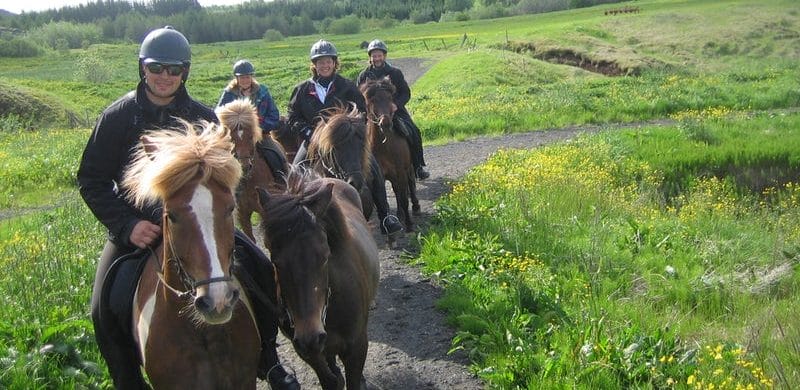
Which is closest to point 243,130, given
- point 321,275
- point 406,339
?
point 406,339

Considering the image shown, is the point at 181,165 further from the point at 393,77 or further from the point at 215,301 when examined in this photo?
the point at 393,77

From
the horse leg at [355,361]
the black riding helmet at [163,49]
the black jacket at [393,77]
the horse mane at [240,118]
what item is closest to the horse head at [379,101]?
the black jacket at [393,77]

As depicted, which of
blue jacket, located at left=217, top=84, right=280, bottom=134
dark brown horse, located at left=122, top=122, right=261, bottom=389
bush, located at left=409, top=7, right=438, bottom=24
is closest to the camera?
dark brown horse, located at left=122, top=122, right=261, bottom=389

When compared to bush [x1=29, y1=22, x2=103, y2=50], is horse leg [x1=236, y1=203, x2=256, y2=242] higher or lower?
lower

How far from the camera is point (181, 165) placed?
312cm

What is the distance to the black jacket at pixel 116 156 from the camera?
12.5 feet

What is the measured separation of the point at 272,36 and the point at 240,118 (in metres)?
131

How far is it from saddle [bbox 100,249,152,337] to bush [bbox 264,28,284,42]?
430 feet

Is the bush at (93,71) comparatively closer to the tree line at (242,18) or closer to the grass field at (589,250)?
the grass field at (589,250)

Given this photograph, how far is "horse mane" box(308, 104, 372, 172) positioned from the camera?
7.58 meters

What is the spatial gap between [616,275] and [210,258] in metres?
5.44

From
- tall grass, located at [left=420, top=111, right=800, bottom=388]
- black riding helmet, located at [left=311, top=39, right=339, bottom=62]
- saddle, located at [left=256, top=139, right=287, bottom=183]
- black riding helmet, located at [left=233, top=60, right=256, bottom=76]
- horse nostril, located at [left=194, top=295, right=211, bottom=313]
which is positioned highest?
black riding helmet, located at [left=311, top=39, right=339, bottom=62]

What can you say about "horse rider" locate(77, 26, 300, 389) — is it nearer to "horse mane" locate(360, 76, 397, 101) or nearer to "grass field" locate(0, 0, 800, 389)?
"grass field" locate(0, 0, 800, 389)

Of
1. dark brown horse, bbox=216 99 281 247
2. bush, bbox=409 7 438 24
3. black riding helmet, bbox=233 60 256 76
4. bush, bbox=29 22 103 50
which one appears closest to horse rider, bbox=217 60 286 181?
black riding helmet, bbox=233 60 256 76
